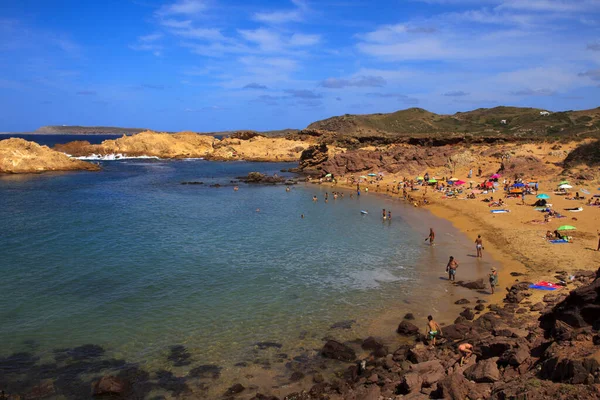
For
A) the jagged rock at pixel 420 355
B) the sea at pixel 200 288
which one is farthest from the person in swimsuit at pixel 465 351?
the sea at pixel 200 288

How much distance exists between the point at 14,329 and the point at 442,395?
1499 centimetres

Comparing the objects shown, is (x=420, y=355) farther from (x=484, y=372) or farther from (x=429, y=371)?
(x=484, y=372)

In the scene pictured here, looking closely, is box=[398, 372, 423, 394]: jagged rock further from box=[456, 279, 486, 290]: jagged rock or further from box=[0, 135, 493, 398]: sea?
box=[456, 279, 486, 290]: jagged rock

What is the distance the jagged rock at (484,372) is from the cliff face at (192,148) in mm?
88255

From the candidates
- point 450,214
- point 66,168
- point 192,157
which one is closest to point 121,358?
point 450,214

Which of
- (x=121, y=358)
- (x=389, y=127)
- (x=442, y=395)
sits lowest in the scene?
(x=121, y=358)

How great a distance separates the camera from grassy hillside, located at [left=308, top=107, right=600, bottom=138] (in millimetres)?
94981

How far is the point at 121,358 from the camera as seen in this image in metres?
14.5

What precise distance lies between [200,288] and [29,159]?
61685 millimetres

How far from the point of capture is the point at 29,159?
6856cm

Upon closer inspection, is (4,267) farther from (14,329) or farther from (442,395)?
(442,395)

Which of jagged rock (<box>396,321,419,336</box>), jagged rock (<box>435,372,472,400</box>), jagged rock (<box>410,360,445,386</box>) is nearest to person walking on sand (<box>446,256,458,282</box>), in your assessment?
jagged rock (<box>396,321,419,336</box>)

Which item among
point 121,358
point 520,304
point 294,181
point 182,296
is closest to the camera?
point 121,358

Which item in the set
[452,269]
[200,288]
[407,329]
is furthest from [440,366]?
[200,288]
